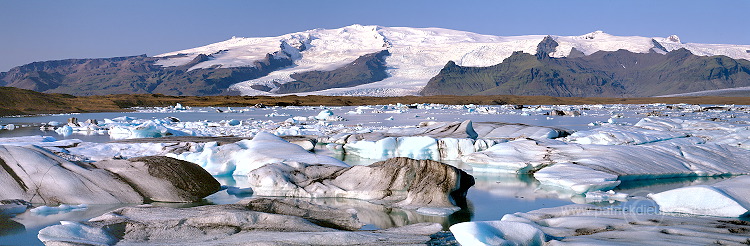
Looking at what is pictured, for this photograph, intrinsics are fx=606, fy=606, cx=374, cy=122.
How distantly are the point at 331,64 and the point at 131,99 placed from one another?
110m

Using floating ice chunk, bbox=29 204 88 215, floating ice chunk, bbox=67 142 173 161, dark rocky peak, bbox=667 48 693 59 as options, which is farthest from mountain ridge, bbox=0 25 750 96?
floating ice chunk, bbox=29 204 88 215

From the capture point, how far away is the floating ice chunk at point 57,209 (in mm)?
5492

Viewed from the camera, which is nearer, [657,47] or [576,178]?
[576,178]

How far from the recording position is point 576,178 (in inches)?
292

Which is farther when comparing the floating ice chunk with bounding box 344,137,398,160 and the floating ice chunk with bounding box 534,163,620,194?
the floating ice chunk with bounding box 344,137,398,160

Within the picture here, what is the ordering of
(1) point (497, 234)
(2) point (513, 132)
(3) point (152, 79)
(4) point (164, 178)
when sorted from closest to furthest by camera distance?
1. (1) point (497, 234)
2. (4) point (164, 178)
3. (2) point (513, 132)
4. (3) point (152, 79)

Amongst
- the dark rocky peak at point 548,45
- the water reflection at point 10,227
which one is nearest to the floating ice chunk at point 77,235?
the water reflection at point 10,227

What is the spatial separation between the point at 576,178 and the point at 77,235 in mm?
5531

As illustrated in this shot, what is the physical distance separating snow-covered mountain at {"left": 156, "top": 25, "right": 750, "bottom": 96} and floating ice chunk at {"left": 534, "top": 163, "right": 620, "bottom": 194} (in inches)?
4225

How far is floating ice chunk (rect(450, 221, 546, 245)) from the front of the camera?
154 inches

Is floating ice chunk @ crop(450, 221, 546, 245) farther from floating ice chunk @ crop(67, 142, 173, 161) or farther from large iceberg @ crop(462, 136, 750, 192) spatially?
floating ice chunk @ crop(67, 142, 173, 161)

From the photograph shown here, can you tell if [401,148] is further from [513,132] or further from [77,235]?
[77,235]

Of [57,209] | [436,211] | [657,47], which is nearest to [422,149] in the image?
[436,211]

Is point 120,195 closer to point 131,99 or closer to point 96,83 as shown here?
point 131,99
